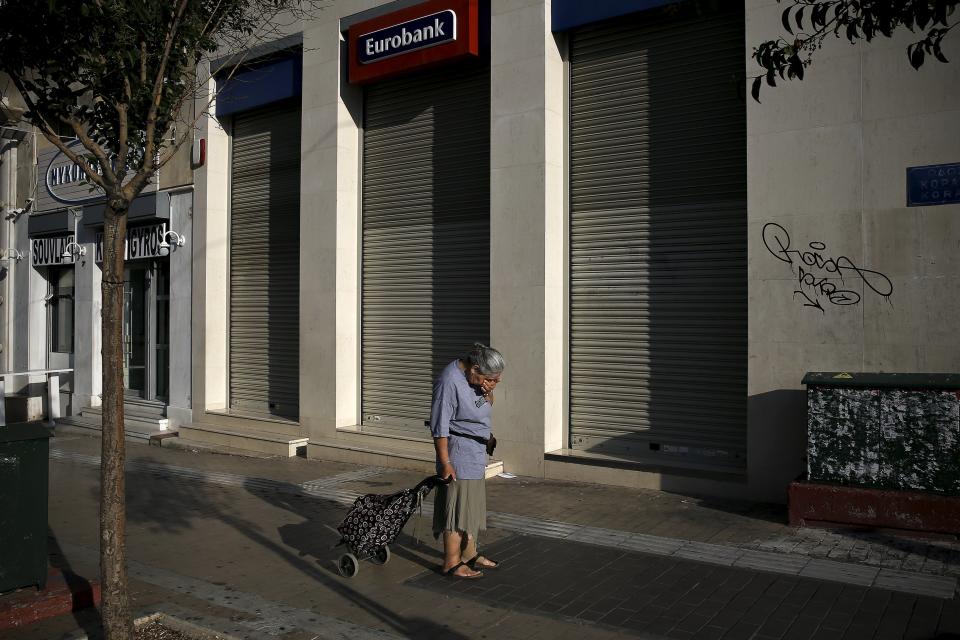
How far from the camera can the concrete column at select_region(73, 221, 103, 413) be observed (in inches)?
638

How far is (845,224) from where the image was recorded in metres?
7.84

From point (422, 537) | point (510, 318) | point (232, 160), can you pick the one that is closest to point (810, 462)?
point (422, 537)

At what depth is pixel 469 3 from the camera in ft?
34.8

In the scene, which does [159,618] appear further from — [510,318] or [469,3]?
[469,3]

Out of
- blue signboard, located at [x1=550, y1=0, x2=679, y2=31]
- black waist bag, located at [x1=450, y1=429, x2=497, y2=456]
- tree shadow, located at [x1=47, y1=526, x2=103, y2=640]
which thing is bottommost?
tree shadow, located at [x1=47, y1=526, x2=103, y2=640]

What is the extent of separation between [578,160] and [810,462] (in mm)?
4674

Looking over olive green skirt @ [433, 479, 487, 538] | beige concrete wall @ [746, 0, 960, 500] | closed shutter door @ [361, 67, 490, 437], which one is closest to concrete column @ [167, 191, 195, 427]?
closed shutter door @ [361, 67, 490, 437]

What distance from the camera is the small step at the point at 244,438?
12008 mm

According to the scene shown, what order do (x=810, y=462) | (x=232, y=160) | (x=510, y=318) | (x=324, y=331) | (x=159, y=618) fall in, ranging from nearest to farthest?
(x=159, y=618) → (x=810, y=462) → (x=510, y=318) → (x=324, y=331) → (x=232, y=160)

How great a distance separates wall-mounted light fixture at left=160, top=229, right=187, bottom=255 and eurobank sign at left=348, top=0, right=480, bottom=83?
185 inches

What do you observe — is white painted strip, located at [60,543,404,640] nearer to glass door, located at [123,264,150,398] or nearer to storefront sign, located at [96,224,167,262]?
storefront sign, located at [96,224,167,262]

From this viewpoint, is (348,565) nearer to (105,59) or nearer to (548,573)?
(548,573)

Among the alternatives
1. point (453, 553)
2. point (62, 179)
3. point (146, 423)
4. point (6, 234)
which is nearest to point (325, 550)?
point (453, 553)

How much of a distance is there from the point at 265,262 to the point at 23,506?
8374mm
